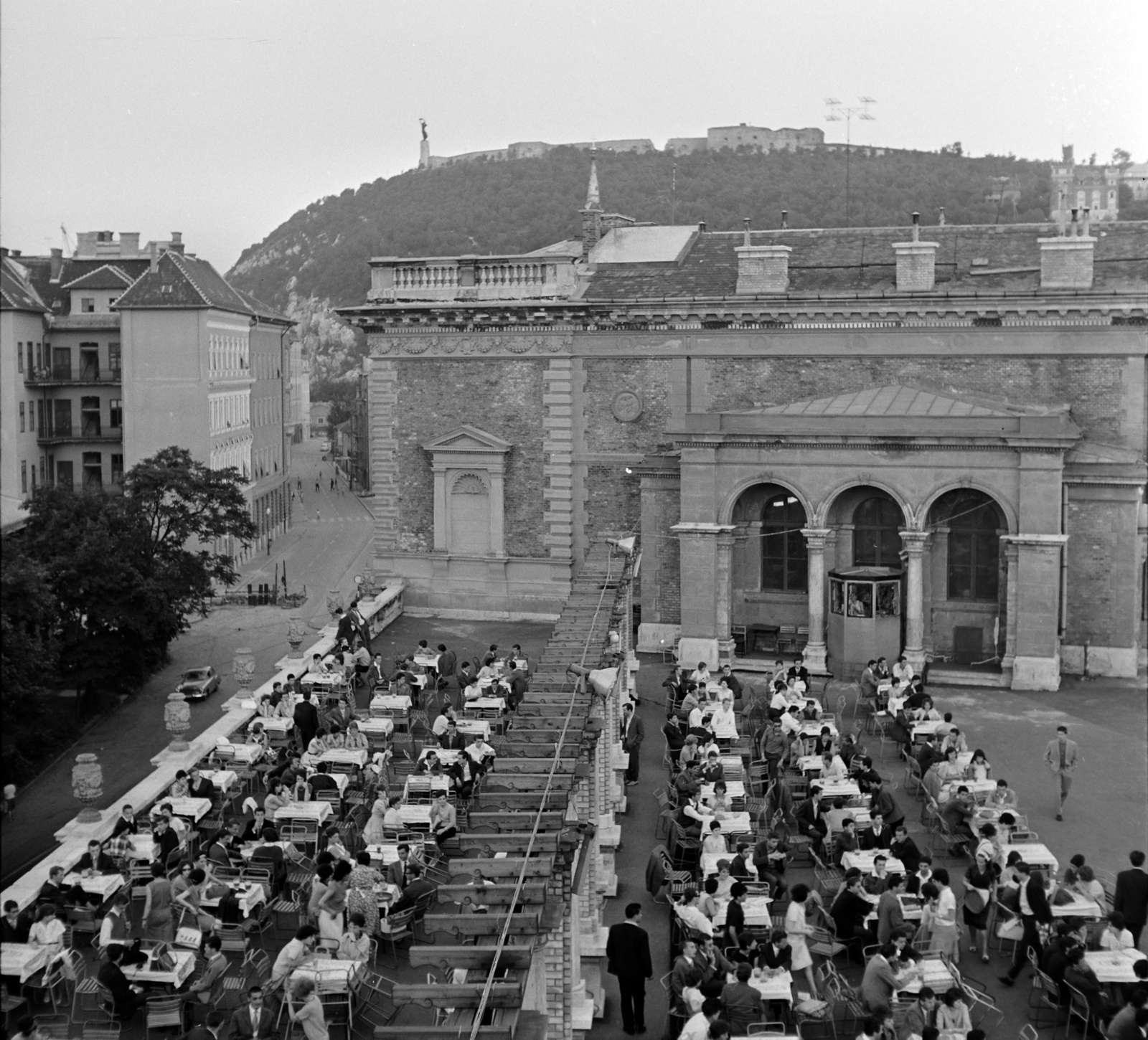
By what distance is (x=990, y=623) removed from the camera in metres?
38.2

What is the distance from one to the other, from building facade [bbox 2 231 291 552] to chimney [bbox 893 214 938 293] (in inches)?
834

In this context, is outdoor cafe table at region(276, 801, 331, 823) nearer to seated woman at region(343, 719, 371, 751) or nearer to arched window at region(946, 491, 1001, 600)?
seated woman at region(343, 719, 371, 751)

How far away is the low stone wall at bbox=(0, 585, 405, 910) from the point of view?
21.1 m

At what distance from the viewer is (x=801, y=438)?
1484 inches

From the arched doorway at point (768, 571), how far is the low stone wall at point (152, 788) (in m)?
10.3

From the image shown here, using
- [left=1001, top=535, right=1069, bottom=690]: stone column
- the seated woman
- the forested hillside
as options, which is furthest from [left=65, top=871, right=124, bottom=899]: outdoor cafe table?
the forested hillside

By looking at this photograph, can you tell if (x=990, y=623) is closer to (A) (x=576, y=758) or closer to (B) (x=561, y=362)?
(B) (x=561, y=362)

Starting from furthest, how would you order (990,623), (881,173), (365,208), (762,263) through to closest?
1. (365,208)
2. (881,173)
3. (762,263)
4. (990,623)

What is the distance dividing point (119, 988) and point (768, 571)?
83.7 feet

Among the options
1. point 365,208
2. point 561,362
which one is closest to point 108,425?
point 561,362

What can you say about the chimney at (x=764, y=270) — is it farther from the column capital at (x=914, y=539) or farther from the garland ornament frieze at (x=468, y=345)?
the column capital at (x=914, y=539)

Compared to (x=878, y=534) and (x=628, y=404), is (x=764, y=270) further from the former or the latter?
(x=878, y=534)

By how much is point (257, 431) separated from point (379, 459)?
122 feet

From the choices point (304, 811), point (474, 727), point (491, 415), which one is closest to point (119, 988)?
point (304, 811)
